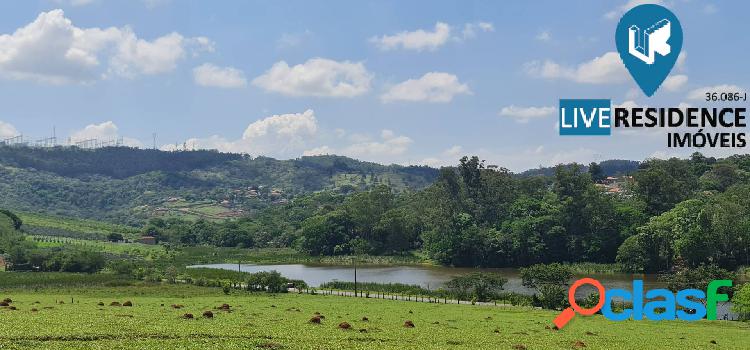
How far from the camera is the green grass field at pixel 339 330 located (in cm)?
3631

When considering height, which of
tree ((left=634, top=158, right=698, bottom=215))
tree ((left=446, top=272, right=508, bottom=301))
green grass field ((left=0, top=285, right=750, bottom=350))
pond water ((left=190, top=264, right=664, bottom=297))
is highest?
tree ((left=634, top=158, right=698, bottom=215))

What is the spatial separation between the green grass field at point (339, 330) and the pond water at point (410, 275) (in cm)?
3648

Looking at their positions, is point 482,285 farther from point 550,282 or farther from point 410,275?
point 410,275

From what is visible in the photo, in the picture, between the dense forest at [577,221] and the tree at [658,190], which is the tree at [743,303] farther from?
the tree at [658,190]

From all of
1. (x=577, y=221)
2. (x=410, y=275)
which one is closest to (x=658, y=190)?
(x=577, y=221)

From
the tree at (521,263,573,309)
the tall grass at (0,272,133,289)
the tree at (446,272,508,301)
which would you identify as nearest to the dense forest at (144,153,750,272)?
the tree at (521,263,573,309)

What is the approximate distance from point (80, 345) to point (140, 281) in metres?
80.6

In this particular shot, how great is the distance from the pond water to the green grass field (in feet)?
120

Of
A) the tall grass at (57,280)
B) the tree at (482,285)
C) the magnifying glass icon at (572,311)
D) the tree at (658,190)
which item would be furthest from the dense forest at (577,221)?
the tall grass at (57,280)

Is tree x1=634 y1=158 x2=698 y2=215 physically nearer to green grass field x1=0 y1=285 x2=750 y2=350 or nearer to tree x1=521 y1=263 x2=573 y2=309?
tree x1=521 y1=263 x2=573 y2=309

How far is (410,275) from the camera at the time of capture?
14150 cm

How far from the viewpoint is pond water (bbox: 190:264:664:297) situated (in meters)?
113

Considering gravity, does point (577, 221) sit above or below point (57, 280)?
above

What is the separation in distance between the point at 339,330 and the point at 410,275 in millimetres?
97399
